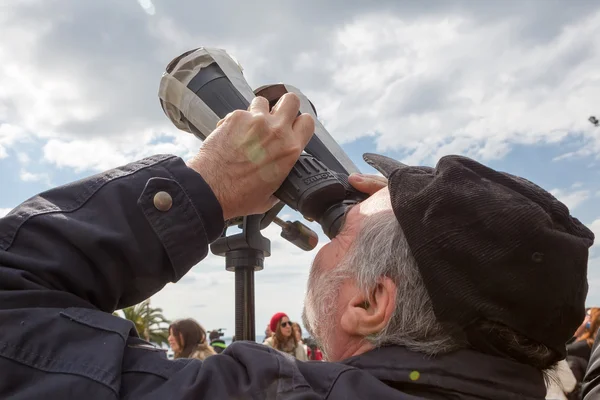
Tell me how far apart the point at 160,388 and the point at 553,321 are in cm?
80

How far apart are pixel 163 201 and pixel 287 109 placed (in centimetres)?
42

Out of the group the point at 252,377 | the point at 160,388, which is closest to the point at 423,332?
the point at 252,377

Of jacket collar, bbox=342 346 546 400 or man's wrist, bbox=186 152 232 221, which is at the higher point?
man's wrist, bbox=186 152 232 221

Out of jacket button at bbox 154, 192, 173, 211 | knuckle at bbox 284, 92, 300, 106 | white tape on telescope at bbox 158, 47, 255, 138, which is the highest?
white tape on telescope at bbox 158, 47, 255, 138

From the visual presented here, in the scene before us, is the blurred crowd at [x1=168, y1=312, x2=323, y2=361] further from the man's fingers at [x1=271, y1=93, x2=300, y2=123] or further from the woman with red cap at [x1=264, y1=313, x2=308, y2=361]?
the man's fingers at [x1=271, y1=93, x2=300, y2=123]

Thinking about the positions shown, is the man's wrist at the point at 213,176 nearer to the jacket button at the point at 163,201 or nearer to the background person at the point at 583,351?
the jacket button at the point at 163,201

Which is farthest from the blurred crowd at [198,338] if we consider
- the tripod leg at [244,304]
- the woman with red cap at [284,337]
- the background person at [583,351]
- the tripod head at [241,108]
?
the tripod head at [241,108]

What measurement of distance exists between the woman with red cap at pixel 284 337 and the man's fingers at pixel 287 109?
188 inches

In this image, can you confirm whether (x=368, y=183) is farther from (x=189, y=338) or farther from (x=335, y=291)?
(x=189, y=338)

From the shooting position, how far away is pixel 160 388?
3.28 ft

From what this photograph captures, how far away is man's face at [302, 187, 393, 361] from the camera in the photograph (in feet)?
4.41

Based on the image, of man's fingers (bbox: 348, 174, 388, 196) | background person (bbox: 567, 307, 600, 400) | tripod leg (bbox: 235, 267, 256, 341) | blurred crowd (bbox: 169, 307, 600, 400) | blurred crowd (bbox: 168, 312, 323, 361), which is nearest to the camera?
man's fingers (bbox: 348, 174, 388, 196)

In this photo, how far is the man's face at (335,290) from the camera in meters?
1.34

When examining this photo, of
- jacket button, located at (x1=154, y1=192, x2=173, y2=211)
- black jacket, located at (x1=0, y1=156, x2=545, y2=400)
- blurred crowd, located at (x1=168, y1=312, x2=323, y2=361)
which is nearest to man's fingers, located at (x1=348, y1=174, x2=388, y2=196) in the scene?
black jacket, located at (x1=0, y1=156, x2=545, y2=400)
